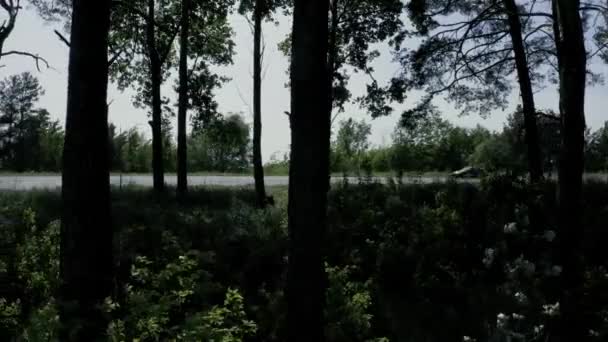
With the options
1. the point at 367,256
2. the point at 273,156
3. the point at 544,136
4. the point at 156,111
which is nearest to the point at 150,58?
the point at 156,111

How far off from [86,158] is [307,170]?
270 cm

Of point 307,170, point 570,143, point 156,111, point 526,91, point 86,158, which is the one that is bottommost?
point 307,170

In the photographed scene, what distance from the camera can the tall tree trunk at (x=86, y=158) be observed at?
6359 mm

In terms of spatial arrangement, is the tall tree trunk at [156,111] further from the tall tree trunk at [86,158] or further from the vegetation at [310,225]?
the tall tree trunk at [86,158]

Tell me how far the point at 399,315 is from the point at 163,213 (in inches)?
293

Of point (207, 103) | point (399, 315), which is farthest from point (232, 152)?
point (399, 315)

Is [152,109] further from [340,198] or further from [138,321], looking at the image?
[138,321]

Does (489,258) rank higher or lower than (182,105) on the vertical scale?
lower

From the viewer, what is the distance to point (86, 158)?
648 centimetres

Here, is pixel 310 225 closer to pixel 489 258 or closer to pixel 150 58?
pixel 489 258

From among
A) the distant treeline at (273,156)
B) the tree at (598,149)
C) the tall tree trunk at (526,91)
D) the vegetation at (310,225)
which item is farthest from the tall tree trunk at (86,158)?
the tree at (598,149)

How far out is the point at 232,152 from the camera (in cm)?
7500

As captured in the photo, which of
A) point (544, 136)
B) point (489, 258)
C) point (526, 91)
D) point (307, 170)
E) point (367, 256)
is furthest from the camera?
point (544, 136)

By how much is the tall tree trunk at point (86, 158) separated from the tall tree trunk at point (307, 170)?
224 centimetres
